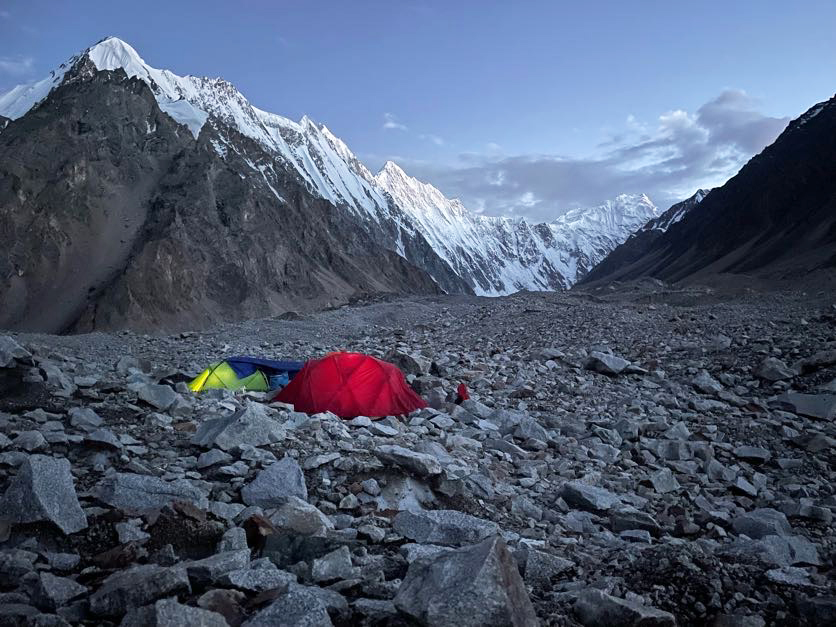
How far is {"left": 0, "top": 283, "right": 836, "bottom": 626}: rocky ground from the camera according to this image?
2.80 m

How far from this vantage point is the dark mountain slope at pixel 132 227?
2589 inches

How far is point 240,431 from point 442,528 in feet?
7.98

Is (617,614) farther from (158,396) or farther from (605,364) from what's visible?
(605,364)

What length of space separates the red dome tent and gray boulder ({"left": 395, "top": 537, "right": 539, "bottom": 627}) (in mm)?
5360

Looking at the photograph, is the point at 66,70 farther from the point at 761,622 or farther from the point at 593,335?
the point at 761,622

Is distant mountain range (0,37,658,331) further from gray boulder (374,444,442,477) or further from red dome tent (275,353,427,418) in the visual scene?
gray boulder (374,444,442,477)

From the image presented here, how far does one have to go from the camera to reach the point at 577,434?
794cm

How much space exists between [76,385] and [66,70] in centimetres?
13389

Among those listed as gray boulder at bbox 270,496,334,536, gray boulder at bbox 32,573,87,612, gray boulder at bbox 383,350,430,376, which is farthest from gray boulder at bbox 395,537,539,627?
gray boulder at bbox 383,350,430,376

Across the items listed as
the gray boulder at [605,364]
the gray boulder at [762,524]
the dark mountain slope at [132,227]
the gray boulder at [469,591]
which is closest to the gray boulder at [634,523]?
the gray boulder at [762,524]

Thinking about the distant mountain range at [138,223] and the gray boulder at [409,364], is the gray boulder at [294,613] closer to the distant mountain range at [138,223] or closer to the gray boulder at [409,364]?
the gray boulder at [409,364]

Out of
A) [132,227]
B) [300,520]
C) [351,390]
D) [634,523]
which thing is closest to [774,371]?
[634,523]

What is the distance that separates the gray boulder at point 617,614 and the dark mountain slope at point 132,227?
219 ft

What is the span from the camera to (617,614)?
110 inches
